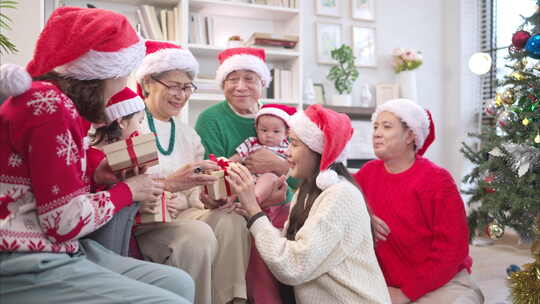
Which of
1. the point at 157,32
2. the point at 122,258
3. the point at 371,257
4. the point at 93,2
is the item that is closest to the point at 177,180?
the point at 122,258

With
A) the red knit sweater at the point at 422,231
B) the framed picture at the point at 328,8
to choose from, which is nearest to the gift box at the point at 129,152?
the red knit sweater at the point at 422,231

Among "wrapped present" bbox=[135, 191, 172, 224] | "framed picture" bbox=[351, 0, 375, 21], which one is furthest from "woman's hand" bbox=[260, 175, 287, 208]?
"framed picture" bbox=[351, 0, 375, 21]

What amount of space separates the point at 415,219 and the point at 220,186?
98cm

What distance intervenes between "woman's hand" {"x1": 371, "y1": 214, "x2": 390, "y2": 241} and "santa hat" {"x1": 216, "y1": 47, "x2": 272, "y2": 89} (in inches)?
39.1

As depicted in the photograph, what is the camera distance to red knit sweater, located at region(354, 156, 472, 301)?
200 cm

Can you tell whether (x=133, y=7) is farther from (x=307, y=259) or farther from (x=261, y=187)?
(x=307, y=259)

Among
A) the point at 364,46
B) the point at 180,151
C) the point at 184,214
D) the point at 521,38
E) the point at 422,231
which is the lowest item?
the point at 422,231

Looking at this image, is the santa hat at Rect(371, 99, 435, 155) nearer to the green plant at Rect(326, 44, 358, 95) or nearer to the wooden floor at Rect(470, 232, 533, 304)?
the wooden floor at Rect(470, 232, 533, 304)

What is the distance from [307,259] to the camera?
149 centimetres

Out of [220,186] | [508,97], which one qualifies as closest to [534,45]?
[508,97]

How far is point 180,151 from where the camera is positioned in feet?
6.72

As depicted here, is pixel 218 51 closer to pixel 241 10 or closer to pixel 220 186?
pixel 241 10

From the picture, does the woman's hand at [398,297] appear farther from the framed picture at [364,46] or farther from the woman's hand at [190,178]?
the framed picture at [364,46]

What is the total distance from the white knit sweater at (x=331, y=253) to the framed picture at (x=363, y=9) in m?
3.63
